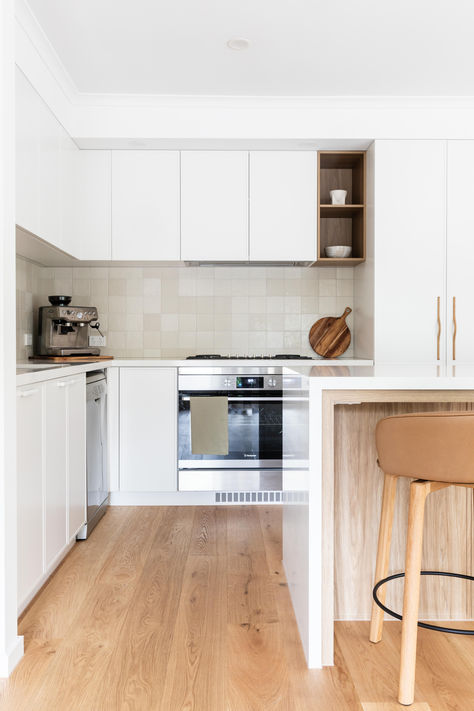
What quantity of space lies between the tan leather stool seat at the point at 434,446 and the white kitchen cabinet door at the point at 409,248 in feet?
6.43

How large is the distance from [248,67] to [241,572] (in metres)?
2.54

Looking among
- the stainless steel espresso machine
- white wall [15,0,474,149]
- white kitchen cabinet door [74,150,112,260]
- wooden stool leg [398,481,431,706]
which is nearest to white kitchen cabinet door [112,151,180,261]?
white kitchen cabinet door [74,150,112,260]

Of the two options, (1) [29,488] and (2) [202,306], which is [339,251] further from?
(1) [29,488]

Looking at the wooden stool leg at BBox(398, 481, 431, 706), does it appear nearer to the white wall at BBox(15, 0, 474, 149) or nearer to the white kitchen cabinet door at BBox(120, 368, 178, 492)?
the white kitchen cabinet door at BBox(120, 368, 178, 492)

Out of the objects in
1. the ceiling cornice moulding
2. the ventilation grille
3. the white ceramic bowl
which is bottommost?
the ventilation grille

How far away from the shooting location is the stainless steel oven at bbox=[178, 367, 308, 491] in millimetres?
3266

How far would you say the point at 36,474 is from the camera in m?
1.93

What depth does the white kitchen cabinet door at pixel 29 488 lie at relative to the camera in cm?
177

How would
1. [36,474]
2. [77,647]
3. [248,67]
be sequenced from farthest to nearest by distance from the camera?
[248,67]
[36,474]
[77,647]

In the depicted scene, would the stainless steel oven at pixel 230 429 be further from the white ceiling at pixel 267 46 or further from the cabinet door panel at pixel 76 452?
the white ceiling at pixel 267 46

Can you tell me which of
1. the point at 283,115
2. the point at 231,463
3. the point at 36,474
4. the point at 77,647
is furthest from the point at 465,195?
the point at 77,647

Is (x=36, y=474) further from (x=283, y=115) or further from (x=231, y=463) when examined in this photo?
(x=283, y=115)

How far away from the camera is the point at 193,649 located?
1680 mm

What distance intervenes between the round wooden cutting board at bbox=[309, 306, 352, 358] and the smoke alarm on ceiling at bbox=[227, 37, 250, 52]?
1.81 meters
